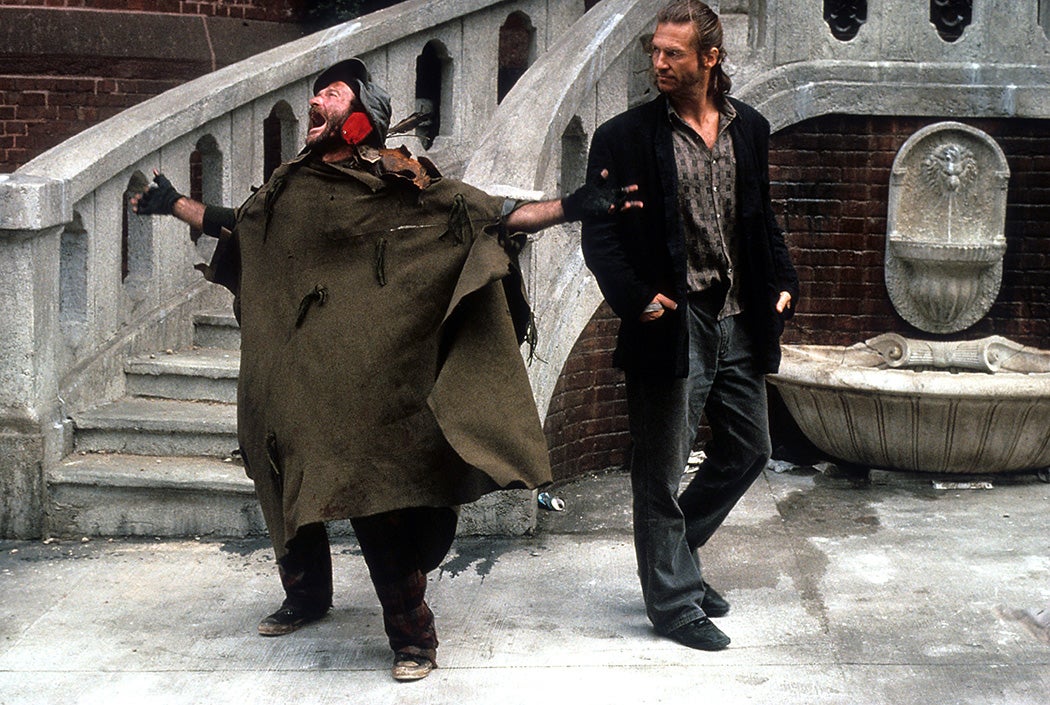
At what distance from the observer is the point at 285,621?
5.58 meters

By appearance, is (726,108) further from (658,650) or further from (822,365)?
(822,365)

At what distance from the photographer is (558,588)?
19.9 feet

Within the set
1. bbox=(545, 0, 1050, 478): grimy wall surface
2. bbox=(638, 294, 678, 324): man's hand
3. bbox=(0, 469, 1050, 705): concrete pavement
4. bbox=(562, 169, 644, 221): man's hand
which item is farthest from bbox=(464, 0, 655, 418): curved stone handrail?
bbox=(562, 169, 644, 221): man's hand

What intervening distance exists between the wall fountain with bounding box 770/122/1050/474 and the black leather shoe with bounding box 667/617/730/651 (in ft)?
7.74

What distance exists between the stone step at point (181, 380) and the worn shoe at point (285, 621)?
1950 mm

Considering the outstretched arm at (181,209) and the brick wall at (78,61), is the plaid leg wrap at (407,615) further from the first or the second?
the brick wall at (78,61)

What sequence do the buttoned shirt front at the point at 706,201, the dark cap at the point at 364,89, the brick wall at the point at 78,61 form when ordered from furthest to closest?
the brick wall at the point at 78,61
the buttoned shirt front at the point at 706,201
the dark cap at the point at 364,89

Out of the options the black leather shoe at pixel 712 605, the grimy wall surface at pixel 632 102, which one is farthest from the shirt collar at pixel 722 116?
the grimy wall surface at pixel 632 102

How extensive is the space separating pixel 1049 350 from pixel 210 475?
412 centimetres

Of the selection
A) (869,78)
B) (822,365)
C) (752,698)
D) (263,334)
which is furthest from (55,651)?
(869,78)

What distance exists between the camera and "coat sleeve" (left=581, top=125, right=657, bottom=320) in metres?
5.14

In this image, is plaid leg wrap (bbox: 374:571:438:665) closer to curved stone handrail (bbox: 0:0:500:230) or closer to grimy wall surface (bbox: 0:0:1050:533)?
grimy wall surface (bbox: 0:0:1050:533)

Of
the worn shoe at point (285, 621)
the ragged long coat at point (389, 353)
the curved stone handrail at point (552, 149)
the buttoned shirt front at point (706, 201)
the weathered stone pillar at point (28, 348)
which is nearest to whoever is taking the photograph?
the ragged long coat at point (389, 353)

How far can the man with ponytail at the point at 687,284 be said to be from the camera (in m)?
5.19
